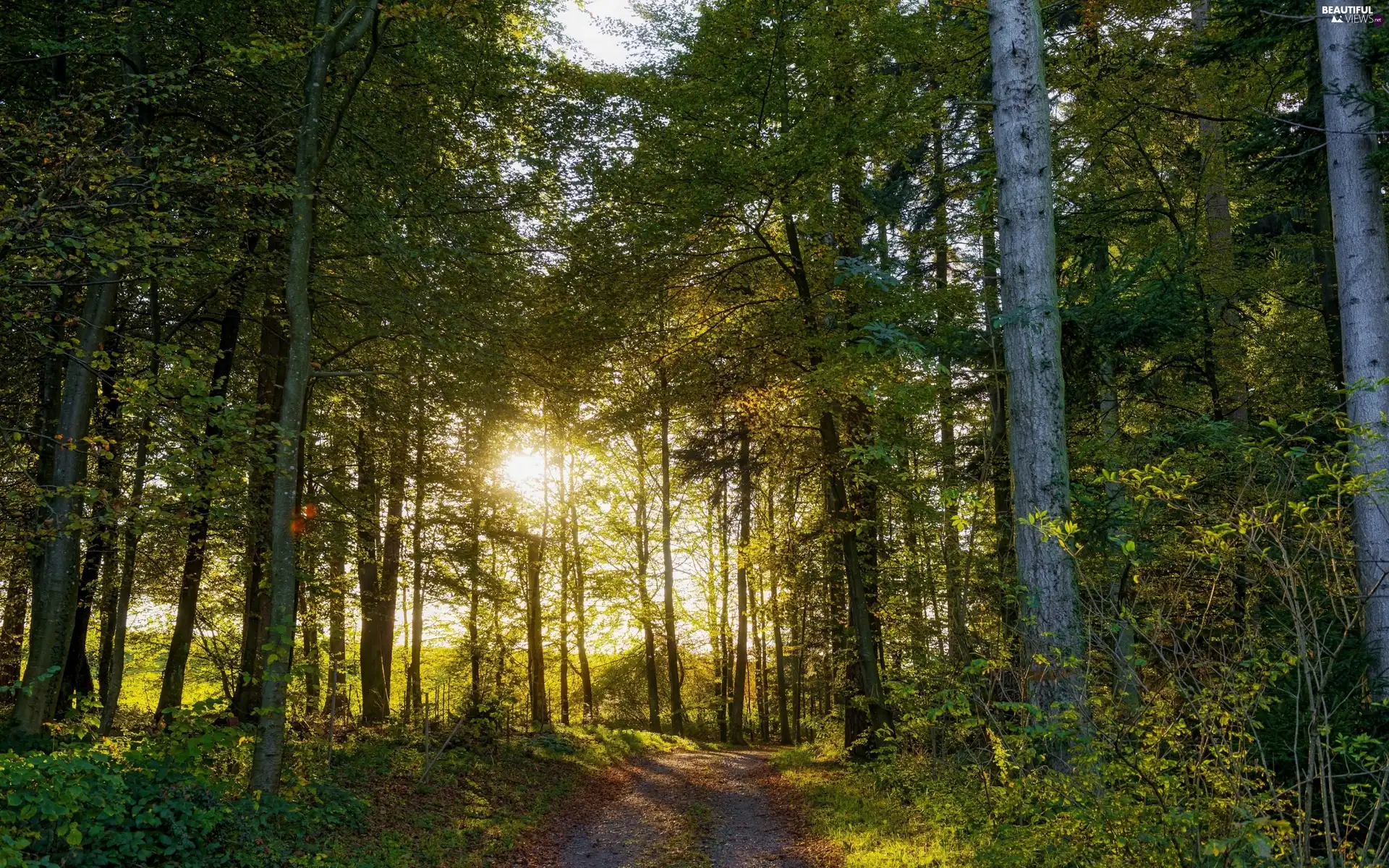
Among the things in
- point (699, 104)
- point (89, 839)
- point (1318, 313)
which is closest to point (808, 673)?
point (1318, 313)

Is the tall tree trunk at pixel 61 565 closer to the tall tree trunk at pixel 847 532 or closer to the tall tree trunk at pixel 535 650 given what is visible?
the tall tree trunk at pixel 847 532

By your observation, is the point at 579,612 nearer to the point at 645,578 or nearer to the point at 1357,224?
the point at 645,578

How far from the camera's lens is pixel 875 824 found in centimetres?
857

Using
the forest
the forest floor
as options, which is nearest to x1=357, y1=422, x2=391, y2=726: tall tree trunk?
the forest

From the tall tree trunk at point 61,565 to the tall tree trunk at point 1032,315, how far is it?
8.11m

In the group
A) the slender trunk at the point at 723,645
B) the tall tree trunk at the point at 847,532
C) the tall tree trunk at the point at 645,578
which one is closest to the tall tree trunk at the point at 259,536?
the tall tree trunk at the point at 847,532

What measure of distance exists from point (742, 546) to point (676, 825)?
5.90 metres

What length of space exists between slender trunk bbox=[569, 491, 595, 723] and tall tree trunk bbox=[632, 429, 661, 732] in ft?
5.80

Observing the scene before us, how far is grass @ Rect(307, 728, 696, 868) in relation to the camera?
766cm

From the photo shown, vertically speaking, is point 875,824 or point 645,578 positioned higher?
point 645,578

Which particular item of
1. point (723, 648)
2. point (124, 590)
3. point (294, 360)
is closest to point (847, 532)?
point (294, 360)

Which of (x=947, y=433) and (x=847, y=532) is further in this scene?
(x=947, y=433)

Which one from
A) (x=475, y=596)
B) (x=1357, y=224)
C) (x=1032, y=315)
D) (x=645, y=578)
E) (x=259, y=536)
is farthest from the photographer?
(x=645, y=578)

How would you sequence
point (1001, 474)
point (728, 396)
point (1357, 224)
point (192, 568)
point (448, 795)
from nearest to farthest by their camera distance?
point (1357, 224), point (1001, 474), point (448, 795), point (192, 568), point (728, 396)
